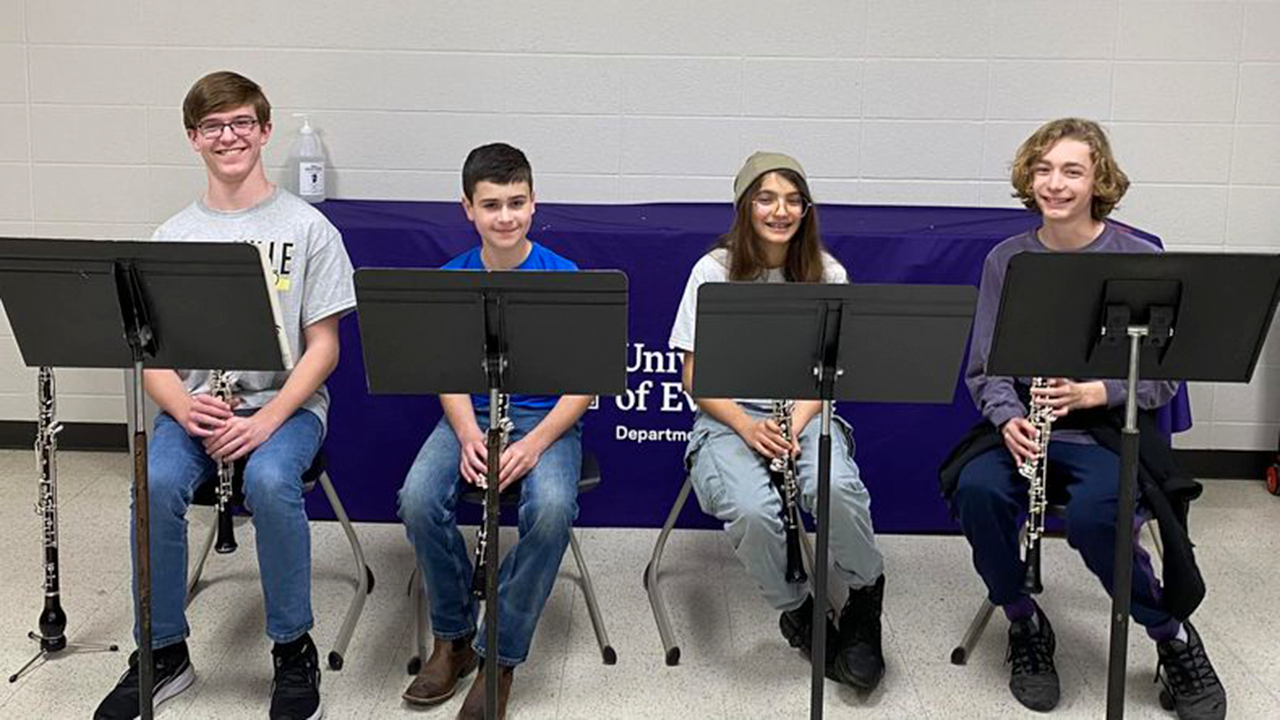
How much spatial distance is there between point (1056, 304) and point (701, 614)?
1338mm

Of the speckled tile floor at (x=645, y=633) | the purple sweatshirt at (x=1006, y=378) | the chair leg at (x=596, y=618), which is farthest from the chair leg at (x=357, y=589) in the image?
the purple sweatshirt at (x=1006, y=378)

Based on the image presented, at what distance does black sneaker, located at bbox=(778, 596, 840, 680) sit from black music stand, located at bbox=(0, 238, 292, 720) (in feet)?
4.22

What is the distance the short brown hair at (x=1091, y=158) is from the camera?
2.99 m

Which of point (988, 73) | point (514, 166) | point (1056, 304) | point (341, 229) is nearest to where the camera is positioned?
point (1056, 304)

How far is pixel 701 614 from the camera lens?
3453mm

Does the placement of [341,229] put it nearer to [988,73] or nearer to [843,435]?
[843,435]

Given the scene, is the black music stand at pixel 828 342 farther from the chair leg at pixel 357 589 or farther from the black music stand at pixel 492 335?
the chair leg at pixel 357 589

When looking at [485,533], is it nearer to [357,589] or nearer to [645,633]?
[645,633]

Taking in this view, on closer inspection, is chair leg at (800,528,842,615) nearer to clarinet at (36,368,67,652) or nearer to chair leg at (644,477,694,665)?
chair leg at (644,477,694,665)

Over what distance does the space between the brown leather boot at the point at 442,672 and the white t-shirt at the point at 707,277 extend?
791 millimetres

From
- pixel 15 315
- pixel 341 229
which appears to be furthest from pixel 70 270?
pixel 341 229

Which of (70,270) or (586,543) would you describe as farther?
(586,543)

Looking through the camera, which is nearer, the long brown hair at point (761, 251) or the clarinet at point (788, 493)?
the clarinet at point (788, 493)

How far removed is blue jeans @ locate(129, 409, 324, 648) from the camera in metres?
2.87
